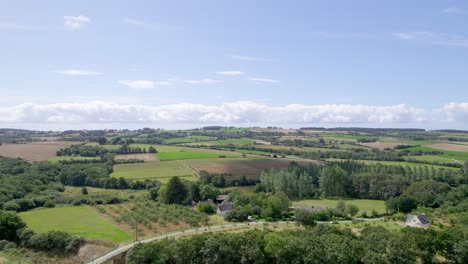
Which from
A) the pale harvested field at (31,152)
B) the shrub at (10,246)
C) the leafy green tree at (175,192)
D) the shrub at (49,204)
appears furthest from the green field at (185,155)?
the shrub at (10,246)

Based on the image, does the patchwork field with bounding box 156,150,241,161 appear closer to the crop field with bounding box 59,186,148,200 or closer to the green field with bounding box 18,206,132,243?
the crop field with bounding box 59,186,148,200

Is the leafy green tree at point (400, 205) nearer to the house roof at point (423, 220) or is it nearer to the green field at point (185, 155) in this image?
the house roof at point (423, 220)

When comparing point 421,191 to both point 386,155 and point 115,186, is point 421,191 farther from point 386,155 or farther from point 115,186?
point 115,186

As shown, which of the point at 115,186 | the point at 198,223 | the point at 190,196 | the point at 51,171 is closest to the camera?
the point at 198,223

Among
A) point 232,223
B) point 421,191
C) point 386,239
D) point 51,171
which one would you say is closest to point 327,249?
point 386,239

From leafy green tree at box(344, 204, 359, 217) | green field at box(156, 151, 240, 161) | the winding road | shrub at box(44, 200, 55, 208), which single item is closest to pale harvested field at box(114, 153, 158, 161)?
green field at box(156, 151, 240, 161)

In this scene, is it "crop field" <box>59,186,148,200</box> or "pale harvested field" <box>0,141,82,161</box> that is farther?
"pale harvested field" <box>0,141,82,161</box>

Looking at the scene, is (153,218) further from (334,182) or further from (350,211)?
(334,182)
